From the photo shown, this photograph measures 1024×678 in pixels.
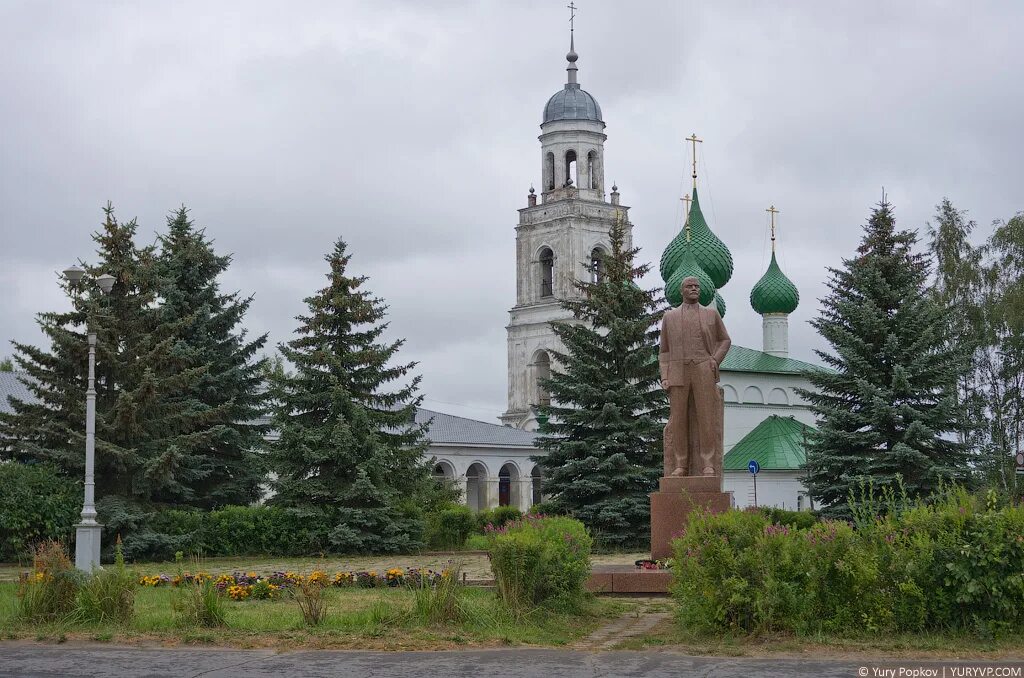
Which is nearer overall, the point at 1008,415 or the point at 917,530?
the point at 917,530

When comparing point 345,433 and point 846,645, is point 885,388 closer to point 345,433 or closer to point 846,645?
point 345,433

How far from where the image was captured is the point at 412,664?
10.5 m

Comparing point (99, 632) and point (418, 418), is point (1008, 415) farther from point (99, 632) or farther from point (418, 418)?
point (99, 632)

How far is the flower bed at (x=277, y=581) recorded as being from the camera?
47.0ft

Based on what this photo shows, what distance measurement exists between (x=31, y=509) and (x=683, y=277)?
68.2 ft

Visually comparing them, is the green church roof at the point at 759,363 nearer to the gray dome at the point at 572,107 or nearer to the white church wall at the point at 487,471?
the white church wall at the point at 487,471

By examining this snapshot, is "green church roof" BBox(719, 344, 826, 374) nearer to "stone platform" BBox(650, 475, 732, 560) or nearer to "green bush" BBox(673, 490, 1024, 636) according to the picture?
"stone platform" BBox(650, 475, 732, 560)

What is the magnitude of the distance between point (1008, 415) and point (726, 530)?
29947 millimetres

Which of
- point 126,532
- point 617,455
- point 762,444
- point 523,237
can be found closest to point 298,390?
point 126,532

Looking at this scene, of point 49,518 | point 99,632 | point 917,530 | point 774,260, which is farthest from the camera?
point 774,260

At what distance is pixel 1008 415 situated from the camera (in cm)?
3862

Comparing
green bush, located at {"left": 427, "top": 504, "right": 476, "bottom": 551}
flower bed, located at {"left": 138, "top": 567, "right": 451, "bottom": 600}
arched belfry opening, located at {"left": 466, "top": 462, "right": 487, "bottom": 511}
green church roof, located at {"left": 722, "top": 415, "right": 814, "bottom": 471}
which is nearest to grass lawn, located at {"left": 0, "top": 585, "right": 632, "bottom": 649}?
flower bed, located at {"left": 138, "top": 567, "right": 451, "bottom": 600}

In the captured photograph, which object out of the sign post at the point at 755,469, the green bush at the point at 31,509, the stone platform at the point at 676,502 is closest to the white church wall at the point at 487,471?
the sign post at the point at 755,469

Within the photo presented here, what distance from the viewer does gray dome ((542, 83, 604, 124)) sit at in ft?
208
